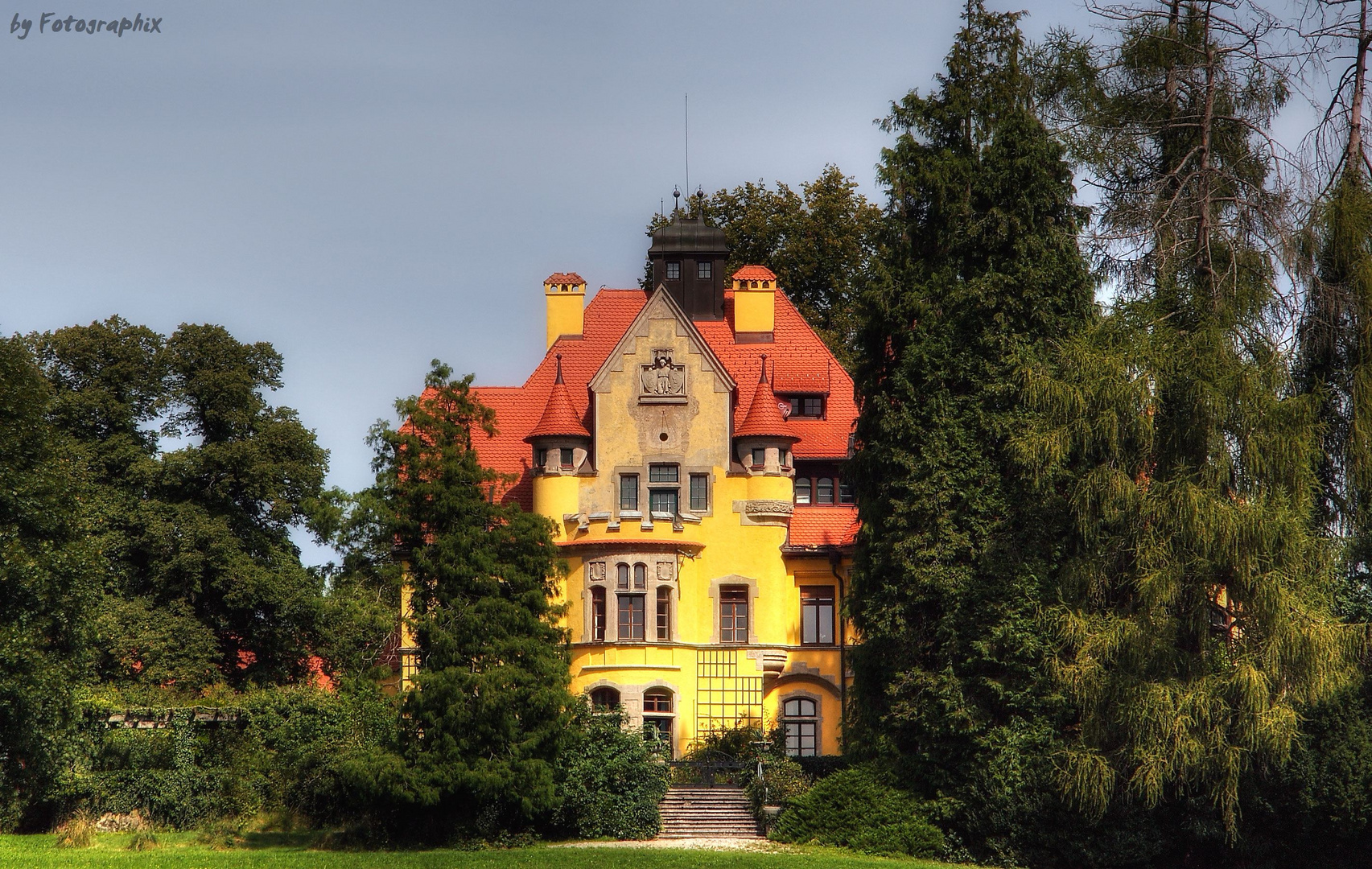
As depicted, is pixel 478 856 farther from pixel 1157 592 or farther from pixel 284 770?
pixel 1157 592

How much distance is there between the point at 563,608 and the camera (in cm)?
3008

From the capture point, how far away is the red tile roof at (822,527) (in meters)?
37.3

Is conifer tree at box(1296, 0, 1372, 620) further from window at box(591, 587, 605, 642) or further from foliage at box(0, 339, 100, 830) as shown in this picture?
foliage at box(0, 339, 100, 830)

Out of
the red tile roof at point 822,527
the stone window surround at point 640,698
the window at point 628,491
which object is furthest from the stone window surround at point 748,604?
the window at point 628,491

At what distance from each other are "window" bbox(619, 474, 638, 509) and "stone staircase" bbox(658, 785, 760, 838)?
296 inches

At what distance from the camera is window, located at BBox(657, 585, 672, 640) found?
36.4 meters

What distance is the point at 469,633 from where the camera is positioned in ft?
95.2

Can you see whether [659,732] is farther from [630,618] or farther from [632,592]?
[632,592]

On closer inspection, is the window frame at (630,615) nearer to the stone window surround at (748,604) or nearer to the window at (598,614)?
the window at (598,614)

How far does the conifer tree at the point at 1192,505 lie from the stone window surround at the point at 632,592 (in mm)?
11259

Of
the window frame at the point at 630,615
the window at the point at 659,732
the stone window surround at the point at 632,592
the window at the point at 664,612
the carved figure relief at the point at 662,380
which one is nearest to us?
the window at the point at 659,732

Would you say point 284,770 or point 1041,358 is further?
point 284,770

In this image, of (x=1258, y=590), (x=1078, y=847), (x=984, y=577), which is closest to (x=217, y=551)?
(x=984, y=577)

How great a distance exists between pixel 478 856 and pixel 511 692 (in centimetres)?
299
